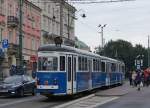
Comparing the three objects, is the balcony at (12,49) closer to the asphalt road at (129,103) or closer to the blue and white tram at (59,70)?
the blue and white tram at (59,70)

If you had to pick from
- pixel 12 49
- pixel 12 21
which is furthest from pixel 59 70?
pixel 12 21

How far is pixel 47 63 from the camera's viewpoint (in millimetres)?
25969

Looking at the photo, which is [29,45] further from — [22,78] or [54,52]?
[54,52]

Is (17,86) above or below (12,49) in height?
below

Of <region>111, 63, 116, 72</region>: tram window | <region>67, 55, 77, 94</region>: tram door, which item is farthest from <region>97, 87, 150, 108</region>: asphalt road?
<region>111, 63, 116, 72</region>: tram window

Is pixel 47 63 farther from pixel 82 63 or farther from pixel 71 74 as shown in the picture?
pixel 82 63

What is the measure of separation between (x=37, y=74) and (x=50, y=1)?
56.5 m

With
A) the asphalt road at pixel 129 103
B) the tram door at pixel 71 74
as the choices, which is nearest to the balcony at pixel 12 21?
the tram door at pixel 71 74

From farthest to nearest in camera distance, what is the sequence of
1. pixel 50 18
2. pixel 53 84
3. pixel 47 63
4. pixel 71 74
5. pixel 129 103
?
pixel 50 18 → pixel 71 74 → pixel 47 63 → pixel 53 84 → pixel 129 103

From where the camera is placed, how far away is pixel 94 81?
3397 centimetres

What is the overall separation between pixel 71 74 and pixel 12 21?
37.1 m

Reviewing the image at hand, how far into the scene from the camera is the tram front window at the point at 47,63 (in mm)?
25812

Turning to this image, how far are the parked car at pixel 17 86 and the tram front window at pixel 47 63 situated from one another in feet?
15.3

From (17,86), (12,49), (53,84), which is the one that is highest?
(12,49)
